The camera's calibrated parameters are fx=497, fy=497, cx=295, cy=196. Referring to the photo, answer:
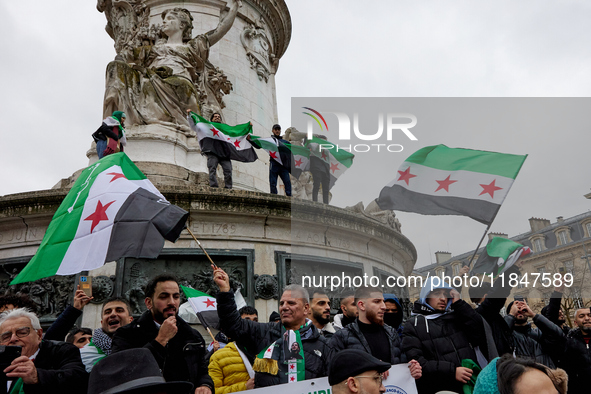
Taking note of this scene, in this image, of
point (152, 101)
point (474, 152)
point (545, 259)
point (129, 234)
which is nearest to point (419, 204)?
point (474, 152)

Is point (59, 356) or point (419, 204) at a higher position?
point (419, 204)

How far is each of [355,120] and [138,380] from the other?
6007mm

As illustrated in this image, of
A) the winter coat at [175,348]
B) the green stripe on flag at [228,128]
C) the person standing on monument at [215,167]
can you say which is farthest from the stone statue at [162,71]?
the winter coat at [175,348]

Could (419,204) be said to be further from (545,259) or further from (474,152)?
(545,259)

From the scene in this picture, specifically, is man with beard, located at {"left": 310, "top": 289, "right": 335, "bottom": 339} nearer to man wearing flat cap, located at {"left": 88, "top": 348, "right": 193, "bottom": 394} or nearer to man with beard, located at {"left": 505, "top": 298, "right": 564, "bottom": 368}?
man with beard, located at {"left": 505, "top": 298, "right": 564, "bottom": 368}

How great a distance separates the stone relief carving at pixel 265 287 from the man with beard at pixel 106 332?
3.96 m

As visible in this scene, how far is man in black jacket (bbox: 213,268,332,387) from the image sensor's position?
4336 mm

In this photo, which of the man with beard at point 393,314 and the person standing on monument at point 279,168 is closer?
the man with beard at point 393,314

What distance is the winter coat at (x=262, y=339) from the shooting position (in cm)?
434

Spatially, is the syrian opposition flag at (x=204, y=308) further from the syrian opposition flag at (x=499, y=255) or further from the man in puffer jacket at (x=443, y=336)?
the syrian opposition flag at (x=499, y=255)

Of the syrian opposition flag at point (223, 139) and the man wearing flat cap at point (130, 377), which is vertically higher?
the syrian opposition flag at point (223, 139)

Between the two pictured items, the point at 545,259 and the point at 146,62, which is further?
the point at 146,62

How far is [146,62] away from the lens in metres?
13.9

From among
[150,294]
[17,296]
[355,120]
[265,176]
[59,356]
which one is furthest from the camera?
[265,176]
